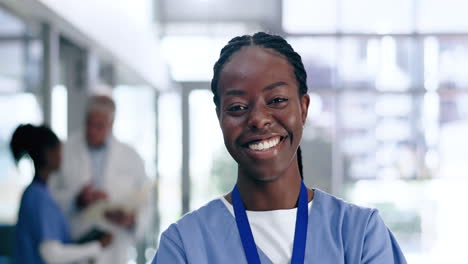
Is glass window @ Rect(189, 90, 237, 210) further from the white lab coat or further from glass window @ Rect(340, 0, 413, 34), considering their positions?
the white lab coat

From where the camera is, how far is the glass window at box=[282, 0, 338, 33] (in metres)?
7.34

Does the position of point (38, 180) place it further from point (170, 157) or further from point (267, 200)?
point (170, 157)

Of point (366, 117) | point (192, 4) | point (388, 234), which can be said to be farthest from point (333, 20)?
point (388, 234)

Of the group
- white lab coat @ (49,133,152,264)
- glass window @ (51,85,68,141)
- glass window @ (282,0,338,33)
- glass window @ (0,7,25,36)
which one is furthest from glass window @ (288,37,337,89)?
glass window @ (0,7,25,36)

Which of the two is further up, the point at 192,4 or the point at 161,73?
the point at 192,4

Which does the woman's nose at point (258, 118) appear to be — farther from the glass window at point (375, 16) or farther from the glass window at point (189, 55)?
the glass window at point (375, 16)

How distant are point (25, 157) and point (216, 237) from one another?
210 centimetres

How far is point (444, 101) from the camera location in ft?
23.8

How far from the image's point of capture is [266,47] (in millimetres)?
1021

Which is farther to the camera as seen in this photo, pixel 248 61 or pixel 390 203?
pixel 390 203

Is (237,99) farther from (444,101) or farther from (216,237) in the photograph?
(444,101)

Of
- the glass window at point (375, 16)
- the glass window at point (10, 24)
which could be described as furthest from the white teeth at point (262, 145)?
the glass window at point (375, 16)

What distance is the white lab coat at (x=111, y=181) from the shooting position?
11.3ft

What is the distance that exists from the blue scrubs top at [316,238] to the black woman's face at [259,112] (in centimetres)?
10
